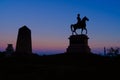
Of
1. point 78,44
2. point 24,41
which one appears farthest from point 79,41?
point 24,41

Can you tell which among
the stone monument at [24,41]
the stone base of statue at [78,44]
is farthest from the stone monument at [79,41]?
the stone monument at [24,41]

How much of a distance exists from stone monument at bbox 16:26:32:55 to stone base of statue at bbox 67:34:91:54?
6.67 meters

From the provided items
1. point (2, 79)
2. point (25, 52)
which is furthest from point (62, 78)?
point (25, 52)

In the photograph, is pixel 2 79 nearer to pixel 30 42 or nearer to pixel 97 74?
pixel 97 74

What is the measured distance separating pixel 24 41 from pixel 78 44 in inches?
331

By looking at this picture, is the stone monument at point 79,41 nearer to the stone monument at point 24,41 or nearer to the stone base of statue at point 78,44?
the stone base of statue at point 78,44

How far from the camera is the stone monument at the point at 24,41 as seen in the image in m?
30.3

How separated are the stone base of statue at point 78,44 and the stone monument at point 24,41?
667 centimetres

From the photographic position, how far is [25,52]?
99.6 feet

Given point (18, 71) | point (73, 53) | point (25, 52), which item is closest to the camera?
point (18, 71)

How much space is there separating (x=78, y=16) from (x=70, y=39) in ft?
10.9

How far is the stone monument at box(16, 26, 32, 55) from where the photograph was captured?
30.3 meters

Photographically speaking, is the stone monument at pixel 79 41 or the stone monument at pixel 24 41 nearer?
the stone monument at pixel 79 41

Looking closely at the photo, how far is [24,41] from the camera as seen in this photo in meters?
30.7
